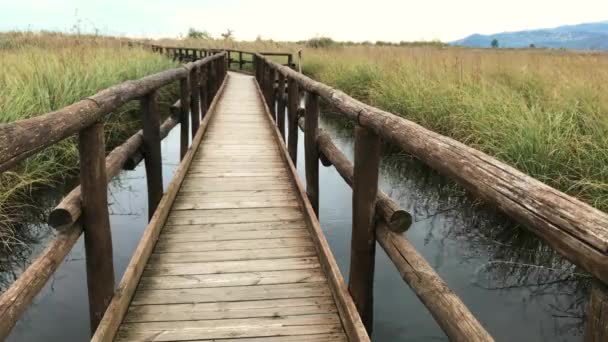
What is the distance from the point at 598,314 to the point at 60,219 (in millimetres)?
2114

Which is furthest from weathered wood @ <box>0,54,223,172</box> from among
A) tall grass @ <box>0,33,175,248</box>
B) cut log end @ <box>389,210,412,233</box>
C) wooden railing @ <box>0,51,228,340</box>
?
tall grass @ <box>0,33,175,248</box>

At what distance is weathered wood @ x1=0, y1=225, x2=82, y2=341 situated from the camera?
5.97ft

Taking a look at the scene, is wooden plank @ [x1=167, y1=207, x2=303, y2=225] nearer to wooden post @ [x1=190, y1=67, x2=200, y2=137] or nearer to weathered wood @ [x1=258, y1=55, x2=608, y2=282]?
weathered wood @ [x1=258, y1=55, x2=608, y2=282]

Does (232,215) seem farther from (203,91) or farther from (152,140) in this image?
(203,91)

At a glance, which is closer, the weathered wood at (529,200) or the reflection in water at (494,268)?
the weathered wood at (529,200)

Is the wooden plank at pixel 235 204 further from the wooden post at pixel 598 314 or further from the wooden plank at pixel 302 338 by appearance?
the wooden post at pixel 598 314

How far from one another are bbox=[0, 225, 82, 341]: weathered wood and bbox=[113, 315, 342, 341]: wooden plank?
54 centimetres

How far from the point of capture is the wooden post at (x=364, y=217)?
2.71 meters

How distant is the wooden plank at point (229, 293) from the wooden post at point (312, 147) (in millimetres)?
1525

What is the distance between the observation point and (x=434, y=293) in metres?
2.10

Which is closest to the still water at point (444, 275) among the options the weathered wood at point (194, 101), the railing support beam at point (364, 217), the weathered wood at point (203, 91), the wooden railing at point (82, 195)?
the railing support beam at point (364, 217)

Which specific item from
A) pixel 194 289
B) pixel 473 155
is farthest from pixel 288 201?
pixel 473 155

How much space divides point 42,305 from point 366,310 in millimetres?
2506

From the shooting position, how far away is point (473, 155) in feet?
5.49
